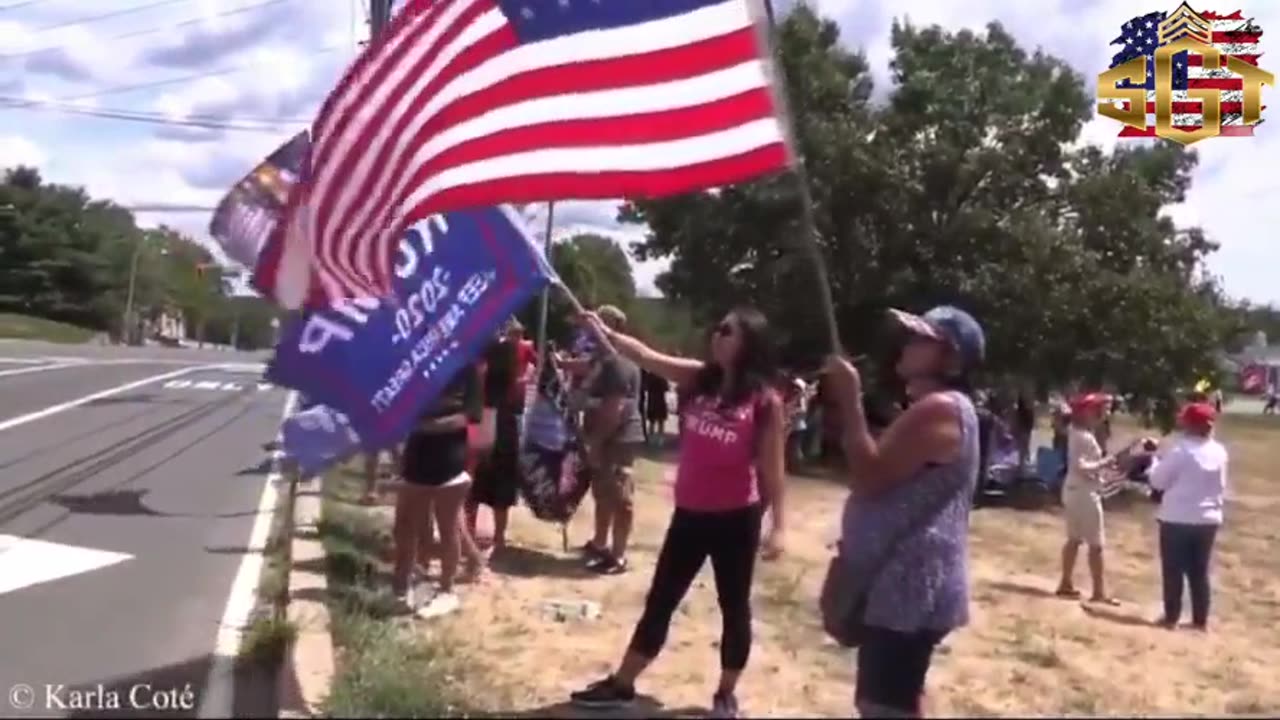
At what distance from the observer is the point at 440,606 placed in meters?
8.21

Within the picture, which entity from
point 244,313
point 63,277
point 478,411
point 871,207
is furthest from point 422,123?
point 244,313

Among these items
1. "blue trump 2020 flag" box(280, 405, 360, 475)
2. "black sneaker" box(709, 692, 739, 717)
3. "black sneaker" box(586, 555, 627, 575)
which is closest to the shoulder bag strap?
"black sneaker" box(709, 692, 739, 717)

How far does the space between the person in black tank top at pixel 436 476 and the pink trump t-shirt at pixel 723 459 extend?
2.00 metres

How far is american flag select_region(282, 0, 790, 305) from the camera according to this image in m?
5.86

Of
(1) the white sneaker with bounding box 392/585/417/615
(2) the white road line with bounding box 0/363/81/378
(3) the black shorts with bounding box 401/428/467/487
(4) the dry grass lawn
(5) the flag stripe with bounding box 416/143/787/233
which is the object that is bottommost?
(4) the dry grass lawn

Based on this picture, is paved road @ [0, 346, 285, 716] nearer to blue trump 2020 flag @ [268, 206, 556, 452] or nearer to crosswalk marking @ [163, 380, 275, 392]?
blue trump 2020 flag @ [268, 206, 556, 452]

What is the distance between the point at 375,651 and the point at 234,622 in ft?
4.98

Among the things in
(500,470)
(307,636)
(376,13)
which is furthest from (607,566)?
(376,13)

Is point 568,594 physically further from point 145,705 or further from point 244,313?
point 244,313

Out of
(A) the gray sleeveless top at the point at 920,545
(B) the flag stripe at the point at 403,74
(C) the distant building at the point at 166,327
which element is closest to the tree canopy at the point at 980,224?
(B) the flag stripe at the point at 403,74

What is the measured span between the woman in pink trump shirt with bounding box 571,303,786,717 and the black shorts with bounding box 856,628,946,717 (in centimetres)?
149

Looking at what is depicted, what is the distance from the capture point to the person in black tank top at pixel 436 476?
7.88 meters

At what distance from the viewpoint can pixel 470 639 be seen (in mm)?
7648

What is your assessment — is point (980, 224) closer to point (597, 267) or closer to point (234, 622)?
point (234, 622)
